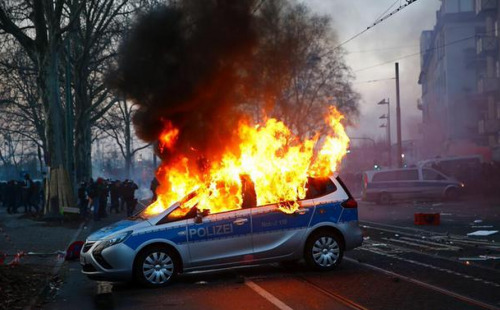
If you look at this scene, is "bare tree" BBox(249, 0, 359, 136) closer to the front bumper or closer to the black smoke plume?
the black smoke plume

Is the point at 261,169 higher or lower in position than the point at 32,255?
higher

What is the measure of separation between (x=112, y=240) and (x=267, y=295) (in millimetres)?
2601

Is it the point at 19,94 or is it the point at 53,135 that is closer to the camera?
the point at 53,135

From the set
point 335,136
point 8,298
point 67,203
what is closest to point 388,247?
point 335,136

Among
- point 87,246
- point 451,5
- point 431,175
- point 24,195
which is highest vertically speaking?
point 451,5

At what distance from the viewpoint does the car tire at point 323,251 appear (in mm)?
10914

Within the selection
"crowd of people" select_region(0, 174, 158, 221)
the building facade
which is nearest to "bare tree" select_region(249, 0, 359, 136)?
"crowd of people" select_region(0, 174, 158, 221)

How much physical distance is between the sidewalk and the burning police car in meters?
1.06

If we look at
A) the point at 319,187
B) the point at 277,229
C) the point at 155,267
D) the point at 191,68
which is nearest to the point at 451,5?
the point at 191,68

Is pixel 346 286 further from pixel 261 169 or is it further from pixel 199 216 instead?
pixel 261 169

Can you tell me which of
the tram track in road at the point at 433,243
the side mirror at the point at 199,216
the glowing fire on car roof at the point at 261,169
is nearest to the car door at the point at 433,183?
the tram track in road at the point at 433,243

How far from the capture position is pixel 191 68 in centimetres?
1391

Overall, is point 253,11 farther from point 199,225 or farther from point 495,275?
point 495,275

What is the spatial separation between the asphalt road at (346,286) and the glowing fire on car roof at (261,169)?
1.27m
